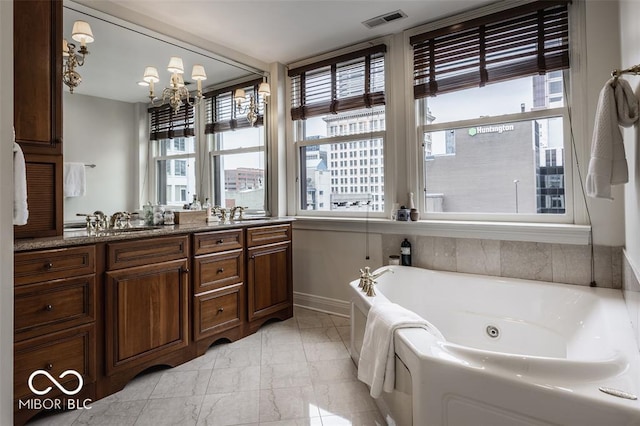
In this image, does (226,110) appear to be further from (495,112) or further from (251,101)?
(495,112)

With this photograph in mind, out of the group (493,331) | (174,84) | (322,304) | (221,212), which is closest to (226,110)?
(174,84)

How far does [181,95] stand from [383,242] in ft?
6.86

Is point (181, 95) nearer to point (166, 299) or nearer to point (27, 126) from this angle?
point (27, 126)

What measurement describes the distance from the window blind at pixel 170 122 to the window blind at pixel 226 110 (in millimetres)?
210

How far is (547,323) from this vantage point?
81.0 inches

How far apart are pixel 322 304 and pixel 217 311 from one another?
1171 mm

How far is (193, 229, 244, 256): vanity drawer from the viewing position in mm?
2395

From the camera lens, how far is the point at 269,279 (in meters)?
2.96

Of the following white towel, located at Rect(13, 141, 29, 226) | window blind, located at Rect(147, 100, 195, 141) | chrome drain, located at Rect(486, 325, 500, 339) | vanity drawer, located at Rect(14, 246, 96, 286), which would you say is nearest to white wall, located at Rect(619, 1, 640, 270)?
chrome drain, located at Rect(486, 325, 500, 339)

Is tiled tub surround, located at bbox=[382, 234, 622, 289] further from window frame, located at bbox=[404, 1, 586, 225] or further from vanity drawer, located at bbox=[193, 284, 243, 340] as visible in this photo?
vanity drawer, located at bbox=[193, 284, 243, 340]

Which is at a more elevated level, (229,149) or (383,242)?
(229,149)

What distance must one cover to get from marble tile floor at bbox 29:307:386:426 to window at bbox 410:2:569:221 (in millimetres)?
1526

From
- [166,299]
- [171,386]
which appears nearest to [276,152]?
[166,299]

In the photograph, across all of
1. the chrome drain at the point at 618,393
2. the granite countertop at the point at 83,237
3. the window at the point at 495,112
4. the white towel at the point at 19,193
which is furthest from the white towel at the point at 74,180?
the chrome drain at the point at 618,393
